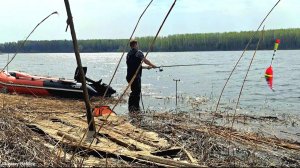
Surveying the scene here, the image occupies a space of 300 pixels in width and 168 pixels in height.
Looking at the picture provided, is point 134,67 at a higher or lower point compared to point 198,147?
higher

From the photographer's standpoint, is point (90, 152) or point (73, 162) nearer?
point (73, 162)

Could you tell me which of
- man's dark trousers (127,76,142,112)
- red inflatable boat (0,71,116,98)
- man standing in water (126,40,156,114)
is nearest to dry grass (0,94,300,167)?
man standing in water (126,40,156,114)

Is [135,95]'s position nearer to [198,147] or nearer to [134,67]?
[134,67]

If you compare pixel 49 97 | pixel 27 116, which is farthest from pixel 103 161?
pixel 49 97

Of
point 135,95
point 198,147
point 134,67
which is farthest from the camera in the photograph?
point 135,95

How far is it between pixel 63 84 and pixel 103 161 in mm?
10770

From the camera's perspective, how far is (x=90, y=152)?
5.53m

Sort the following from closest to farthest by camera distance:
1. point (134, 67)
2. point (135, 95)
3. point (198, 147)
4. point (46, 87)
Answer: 1. point (198, 147)
2. point (134, 67)
3. point (135, 95)
4. point (46, 87)

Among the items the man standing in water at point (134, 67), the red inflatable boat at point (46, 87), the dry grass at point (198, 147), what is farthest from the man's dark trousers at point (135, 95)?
the dry grass at point (198, 147)

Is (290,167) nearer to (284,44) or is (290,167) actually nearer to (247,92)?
(247,92)

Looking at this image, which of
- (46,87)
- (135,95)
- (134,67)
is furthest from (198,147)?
(46,87)

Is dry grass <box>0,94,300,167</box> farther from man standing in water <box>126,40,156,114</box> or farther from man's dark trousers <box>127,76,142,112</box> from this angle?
man's dark trousers <box>127,76,142,112</box>

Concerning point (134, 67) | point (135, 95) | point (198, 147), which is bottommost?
point (198, 147)

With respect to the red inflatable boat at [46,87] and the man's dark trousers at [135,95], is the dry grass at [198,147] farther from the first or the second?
the red inflatable boat at [46,87]
